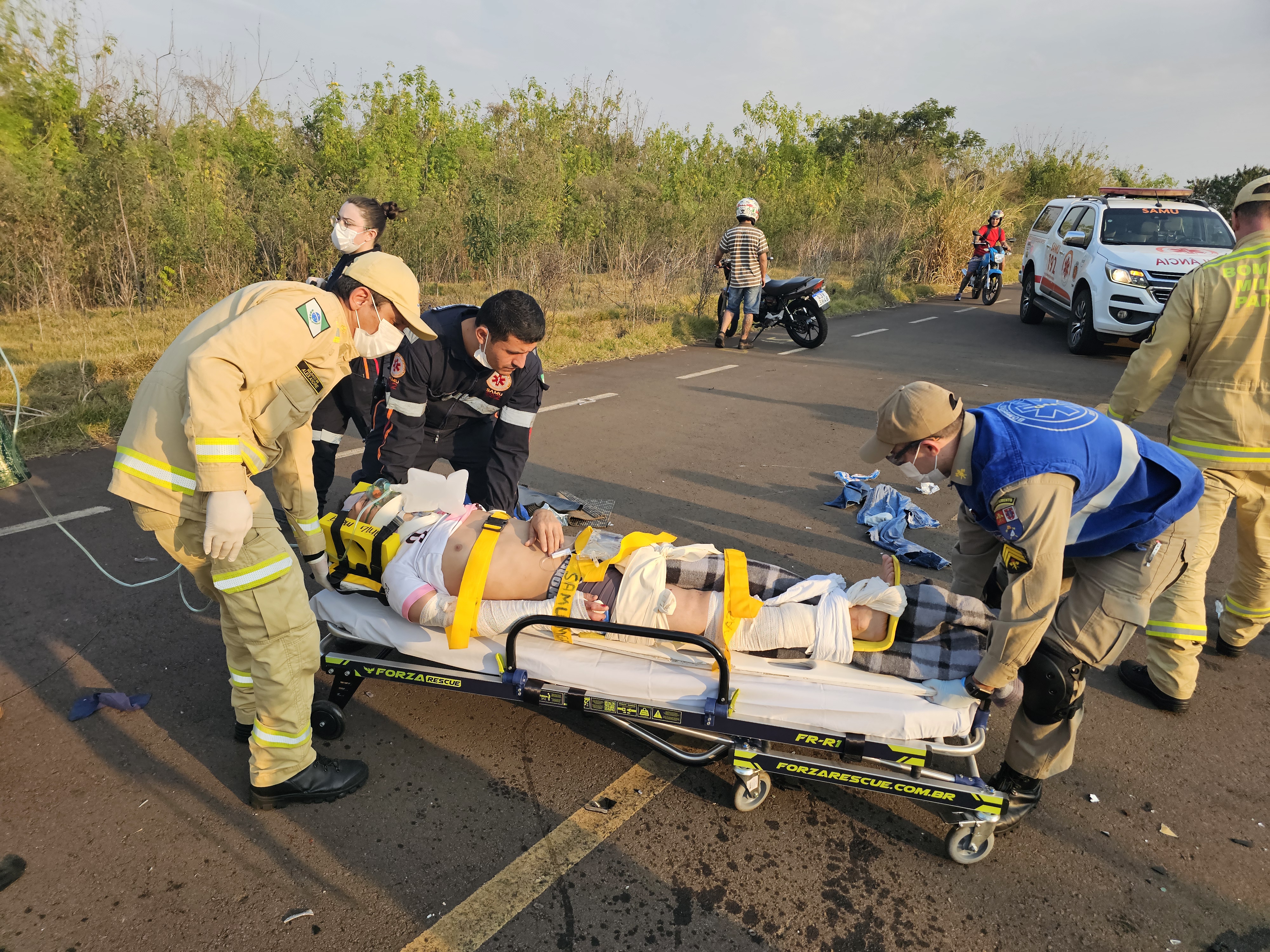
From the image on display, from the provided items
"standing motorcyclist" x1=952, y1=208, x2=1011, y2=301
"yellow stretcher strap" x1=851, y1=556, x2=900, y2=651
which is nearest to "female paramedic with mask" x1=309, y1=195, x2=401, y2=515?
"yellow stretcher strap" x1=851, y1=556, x2=900, y2=651

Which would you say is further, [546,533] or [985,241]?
[985,241]

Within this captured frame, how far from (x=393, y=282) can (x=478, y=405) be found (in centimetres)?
166

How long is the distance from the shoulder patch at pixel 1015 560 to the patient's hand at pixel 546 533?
5.59 ft

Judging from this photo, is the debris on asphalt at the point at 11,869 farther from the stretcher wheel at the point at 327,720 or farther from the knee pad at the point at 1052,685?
the knee pad at the point at 1052,685

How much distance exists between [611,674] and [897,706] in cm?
102

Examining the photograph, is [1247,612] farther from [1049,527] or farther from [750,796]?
[750,796]

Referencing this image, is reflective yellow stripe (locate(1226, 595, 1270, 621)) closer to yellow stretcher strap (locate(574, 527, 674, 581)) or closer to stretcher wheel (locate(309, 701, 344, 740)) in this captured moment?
yellow stretcher strap (locate(574, 527, 674, 581))

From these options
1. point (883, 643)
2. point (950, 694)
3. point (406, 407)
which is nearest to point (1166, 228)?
point (883, 643)

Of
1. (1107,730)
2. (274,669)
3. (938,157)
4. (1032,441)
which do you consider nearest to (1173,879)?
(1107,730)

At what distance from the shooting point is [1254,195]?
3.29 metres

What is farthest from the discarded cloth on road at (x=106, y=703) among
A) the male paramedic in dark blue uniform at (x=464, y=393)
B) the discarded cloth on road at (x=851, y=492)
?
the discarded cloth on road at (x=851, y=492)

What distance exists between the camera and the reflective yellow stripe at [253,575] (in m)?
2.36

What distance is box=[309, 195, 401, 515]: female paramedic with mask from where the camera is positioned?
178 inches

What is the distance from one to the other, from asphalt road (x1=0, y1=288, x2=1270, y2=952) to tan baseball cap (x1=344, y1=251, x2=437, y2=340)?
65.5 inches
